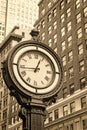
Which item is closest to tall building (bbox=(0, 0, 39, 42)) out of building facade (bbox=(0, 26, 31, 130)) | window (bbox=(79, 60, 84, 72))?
building facade (bbox=(0, 26, 31, 130))

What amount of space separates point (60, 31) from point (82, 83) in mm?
14197

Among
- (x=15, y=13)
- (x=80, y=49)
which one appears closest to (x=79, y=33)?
(x=80, y=49)

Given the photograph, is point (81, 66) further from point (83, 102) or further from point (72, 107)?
point (72, 107)

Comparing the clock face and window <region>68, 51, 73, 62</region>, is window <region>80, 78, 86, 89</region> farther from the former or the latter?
the clock face

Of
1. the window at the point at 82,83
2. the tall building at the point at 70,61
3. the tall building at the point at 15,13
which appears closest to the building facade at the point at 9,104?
the tall building at the point at 70,61

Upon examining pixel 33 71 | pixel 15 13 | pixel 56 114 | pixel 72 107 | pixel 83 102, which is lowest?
pixel 33 71

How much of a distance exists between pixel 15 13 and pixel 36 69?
176 m

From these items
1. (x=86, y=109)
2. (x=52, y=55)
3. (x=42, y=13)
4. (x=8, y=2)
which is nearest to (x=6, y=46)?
(x=42, y=13)

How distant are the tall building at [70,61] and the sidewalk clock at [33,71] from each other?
40.3 meters

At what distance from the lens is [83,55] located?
5038 cm

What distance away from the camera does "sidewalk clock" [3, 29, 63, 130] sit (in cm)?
617

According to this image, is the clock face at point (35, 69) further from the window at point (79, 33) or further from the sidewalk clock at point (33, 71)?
the window at point (79, 33)

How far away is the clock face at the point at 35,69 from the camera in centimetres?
622

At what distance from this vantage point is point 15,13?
179500mm
